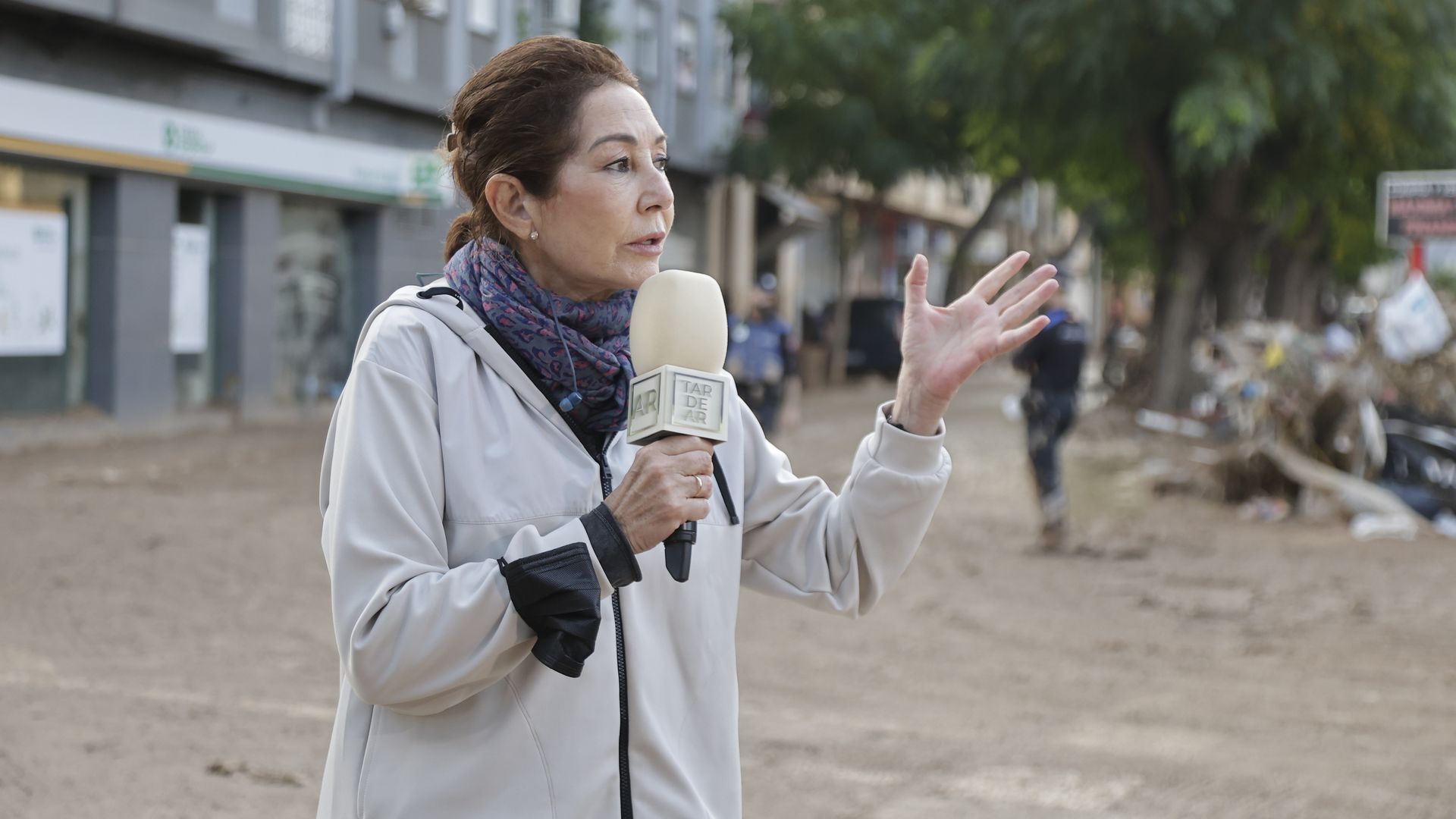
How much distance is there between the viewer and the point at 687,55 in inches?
1289

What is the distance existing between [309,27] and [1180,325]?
13.1m

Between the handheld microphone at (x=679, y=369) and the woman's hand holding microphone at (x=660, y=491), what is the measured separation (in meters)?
0.02

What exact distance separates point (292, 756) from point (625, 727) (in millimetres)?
3992

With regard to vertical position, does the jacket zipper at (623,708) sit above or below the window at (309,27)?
below

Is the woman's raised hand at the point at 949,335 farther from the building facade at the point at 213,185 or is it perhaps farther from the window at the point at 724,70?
the window at the point at 724,70

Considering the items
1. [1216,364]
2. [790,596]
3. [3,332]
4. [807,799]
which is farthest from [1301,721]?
[3,332]

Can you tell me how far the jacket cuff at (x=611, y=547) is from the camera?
1924 mm

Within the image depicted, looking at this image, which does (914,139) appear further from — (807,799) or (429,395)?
(429,395)

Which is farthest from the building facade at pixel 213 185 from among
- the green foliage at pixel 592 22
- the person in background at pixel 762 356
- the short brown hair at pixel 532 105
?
the short brown hair at pixel 532 105

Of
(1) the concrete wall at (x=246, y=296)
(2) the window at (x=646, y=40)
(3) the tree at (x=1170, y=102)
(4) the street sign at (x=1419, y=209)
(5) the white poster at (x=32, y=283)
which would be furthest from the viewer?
(2) the window at (x=646, y=40)

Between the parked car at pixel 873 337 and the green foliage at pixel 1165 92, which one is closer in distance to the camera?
the green foliage at pixel 1165 92

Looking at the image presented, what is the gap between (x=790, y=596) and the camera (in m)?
2.46

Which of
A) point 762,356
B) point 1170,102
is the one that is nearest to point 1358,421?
point 762,356

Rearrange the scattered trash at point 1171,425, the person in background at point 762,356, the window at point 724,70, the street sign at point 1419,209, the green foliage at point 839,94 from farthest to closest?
the window at point 724,70
the green foliage at point 839,94
the scattered trash at point 1171,425
the person in background at point 762,356
the street sign at point 1419,209
